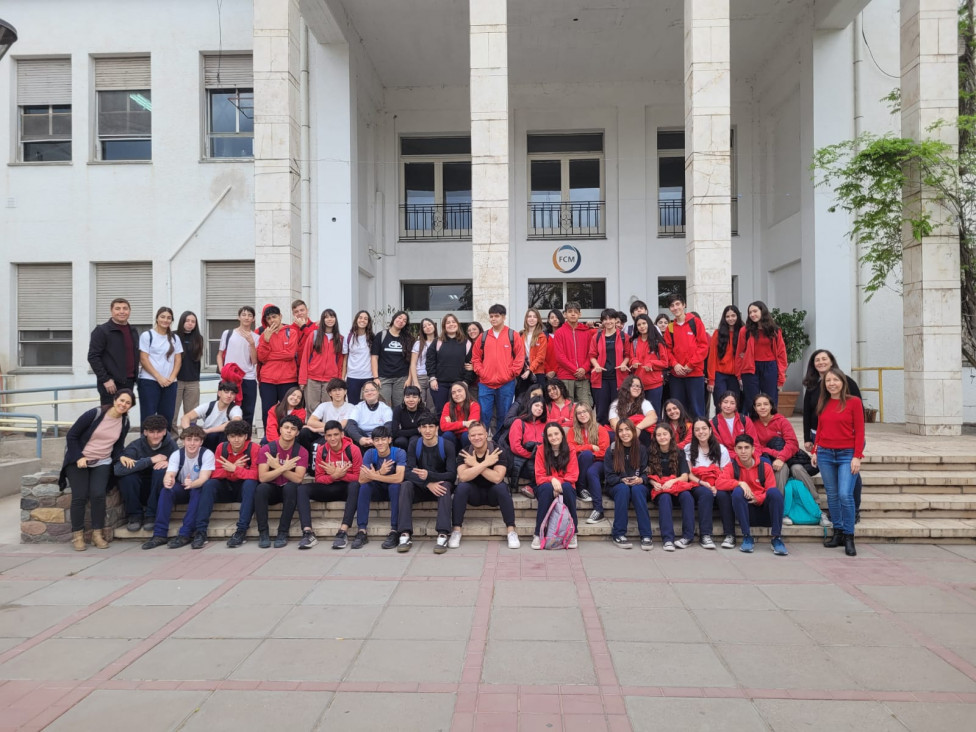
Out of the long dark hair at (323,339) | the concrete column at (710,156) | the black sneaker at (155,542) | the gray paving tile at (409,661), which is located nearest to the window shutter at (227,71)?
the long dark hair at (323,339)

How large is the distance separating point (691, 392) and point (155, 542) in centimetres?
639

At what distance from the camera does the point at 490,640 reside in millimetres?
4512

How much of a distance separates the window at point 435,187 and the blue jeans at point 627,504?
1144 cm

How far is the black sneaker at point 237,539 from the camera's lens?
696 centimetres

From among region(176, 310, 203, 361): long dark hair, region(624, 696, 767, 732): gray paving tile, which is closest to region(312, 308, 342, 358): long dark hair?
region(176, 310, 203, 361): long dark hair

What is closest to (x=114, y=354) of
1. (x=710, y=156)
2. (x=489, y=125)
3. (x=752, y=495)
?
(x=489, y=125)

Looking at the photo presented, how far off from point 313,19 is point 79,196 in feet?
21.5

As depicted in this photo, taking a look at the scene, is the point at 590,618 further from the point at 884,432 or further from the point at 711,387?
the point at 884,432

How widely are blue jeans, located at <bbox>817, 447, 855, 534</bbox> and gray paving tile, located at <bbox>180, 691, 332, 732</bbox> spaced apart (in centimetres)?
526

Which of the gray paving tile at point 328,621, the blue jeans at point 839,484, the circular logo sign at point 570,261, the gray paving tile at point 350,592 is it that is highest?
the circular logo sign at point 570,261

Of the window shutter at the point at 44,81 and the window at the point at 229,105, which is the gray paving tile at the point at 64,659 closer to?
the window at the point at 229,105

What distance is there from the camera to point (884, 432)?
10742mm

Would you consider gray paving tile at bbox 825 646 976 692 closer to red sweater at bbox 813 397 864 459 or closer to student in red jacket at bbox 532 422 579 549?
red sweater at bbox 813 397 864 459

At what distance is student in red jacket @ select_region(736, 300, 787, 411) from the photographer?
839 cm
